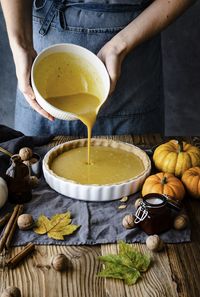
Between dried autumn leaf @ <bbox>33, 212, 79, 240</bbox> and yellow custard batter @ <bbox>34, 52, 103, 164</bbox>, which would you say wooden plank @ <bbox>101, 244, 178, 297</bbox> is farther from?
yellow custard batter @ <bbox>34, 52, 103, 164</bbox>

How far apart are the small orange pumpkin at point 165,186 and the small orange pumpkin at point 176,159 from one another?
0.10m

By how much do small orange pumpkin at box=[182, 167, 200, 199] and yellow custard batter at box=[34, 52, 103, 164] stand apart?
357 mm

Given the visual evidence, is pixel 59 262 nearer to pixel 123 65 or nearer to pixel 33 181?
pixel 33 181

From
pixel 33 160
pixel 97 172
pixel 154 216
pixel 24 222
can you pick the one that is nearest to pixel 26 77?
pixel 33 160

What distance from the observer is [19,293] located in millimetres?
1234

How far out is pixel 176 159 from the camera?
1.75 meters

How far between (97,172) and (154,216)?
34cm

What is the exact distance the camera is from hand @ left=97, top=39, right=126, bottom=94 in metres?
1.72

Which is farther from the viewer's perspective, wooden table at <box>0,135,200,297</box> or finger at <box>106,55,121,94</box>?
finger at <box>106,55,121,94</box>

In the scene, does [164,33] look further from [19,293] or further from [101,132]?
[19,293]

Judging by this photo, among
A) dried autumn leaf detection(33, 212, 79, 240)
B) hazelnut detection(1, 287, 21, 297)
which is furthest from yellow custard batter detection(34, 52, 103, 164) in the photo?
hazelnut detection(1, 287, 21, 297)

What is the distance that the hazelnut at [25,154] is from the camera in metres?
1.77

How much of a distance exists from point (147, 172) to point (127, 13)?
25.4 inches

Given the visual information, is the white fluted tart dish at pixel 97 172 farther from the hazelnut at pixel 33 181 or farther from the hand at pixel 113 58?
the hand at pixel 113 58
